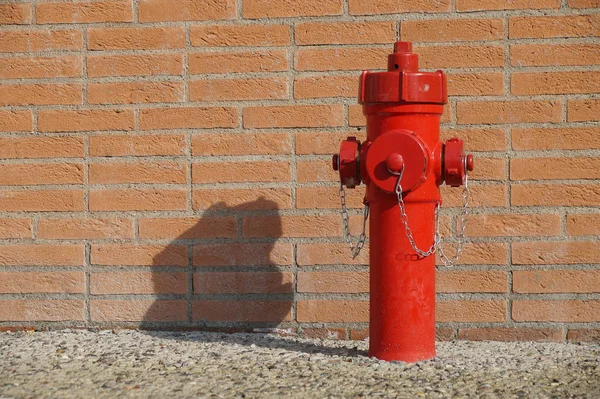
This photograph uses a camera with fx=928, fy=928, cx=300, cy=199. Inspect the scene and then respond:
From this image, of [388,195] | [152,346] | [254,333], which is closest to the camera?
[388,195]

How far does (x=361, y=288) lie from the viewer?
12.9ft

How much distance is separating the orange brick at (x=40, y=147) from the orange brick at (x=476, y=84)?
1609 mm

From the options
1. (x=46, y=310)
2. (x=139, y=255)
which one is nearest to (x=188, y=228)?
(x=139, y=255)

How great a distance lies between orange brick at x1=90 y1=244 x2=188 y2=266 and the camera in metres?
4.00

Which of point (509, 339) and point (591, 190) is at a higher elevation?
point (591, 190)

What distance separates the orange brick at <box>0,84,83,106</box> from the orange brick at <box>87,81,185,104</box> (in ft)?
0.23

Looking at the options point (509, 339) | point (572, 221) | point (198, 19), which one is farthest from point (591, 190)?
point (198, 19)

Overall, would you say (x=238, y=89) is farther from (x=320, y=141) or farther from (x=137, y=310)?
(x=137, y=310)

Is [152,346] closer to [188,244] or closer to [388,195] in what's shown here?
[188,244]

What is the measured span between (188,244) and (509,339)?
1.42 m

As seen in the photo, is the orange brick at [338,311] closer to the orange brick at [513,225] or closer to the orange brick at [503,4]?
the orange brick at [513,225]

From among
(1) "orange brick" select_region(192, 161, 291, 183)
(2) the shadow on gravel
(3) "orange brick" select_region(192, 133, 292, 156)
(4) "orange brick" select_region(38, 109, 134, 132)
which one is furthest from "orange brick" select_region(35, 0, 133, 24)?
(2) the shadow on gravel

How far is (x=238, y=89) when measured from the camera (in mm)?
3943

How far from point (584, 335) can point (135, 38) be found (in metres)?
2.27
